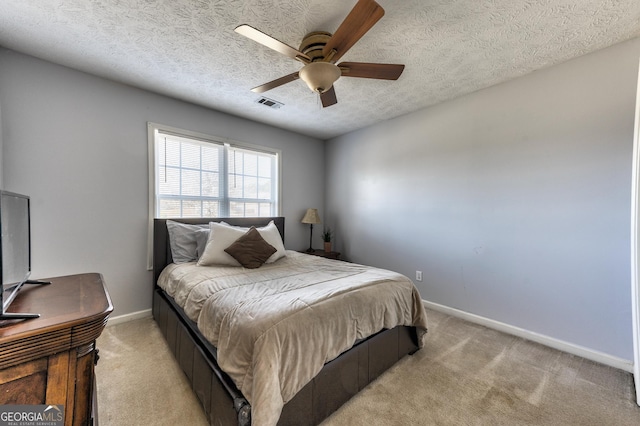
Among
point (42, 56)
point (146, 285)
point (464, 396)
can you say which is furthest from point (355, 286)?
point (42, 56)

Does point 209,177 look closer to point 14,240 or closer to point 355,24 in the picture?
point 14,240

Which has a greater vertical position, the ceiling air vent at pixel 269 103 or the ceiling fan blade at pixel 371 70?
the ceiling air vent at pixel 269 103

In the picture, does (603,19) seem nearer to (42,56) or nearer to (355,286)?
(355,286)

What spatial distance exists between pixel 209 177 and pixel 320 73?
2.21 metres

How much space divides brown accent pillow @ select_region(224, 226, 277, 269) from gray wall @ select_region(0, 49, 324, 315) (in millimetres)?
1154

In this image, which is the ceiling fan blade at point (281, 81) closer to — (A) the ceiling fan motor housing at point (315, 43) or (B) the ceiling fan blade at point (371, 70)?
(A) the ceiling fan motor housing at point (315, 43)

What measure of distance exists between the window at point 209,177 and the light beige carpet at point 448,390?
5.12 ft

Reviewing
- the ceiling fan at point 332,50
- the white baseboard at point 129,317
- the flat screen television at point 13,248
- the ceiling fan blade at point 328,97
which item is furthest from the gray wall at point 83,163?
the ceiling fan blade at point 328,97

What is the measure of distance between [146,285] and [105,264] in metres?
0.46

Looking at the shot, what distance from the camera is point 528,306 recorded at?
242cm

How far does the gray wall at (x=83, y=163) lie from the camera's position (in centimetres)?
218

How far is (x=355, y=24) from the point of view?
4.66 ft

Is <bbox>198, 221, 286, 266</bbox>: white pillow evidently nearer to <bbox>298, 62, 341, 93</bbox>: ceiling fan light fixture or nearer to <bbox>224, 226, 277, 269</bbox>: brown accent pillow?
<bbox>224, 226, 277, 269</bbox>: brown accent pillow

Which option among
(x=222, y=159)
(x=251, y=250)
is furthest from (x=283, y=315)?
(x=222, y=159)
